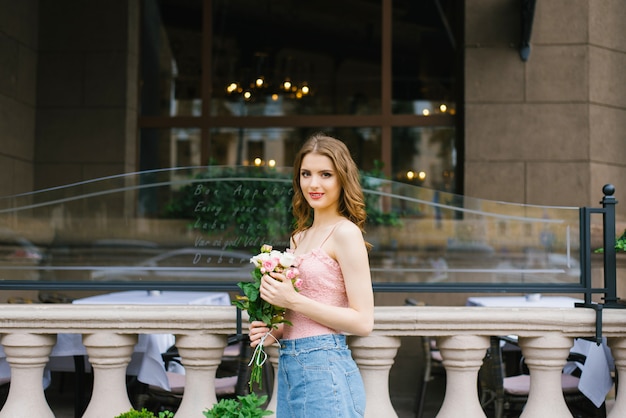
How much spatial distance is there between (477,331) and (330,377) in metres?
1.16

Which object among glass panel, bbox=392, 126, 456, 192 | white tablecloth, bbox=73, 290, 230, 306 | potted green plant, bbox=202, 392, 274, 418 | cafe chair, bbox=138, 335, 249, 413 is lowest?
cafe chair, bbox=138, 335, 249, 413

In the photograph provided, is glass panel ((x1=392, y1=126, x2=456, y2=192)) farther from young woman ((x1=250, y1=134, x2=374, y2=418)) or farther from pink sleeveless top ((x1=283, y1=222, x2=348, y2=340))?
pink sleeveless top ((x1=283, y1=222, x2=348, y2=340))

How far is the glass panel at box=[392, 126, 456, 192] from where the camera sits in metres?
9.34

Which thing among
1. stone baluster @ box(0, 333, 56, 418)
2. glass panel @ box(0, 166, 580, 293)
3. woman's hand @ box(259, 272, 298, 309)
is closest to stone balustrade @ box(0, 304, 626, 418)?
stone baluster @ box(0, 333, 56, 418)

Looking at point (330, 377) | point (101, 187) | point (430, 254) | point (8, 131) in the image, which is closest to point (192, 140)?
point (8, 131)

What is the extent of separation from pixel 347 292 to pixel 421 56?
7704mm

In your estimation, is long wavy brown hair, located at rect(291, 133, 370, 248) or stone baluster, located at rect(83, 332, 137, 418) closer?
long wavy brown hair, located at rect(291, 133, 370, 248)

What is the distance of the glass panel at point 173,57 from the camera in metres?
9.66

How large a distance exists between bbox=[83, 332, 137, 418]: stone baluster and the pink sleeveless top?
119cm

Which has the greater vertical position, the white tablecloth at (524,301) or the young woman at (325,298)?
the young woman at (325,298)

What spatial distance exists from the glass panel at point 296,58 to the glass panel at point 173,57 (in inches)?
10.6

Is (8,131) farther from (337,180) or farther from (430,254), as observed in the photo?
(337,180)

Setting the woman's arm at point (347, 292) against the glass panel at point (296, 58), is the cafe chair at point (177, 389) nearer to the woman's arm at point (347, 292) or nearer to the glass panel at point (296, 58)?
the woman's arm at point (347, 292)

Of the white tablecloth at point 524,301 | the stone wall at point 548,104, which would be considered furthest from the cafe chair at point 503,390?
the stone wall at point 548,104
